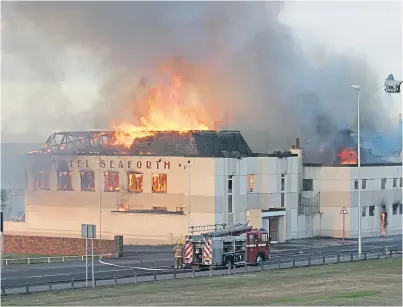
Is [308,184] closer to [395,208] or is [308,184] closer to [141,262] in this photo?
[395,208]

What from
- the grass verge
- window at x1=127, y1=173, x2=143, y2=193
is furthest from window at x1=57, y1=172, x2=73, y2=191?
the grass verge

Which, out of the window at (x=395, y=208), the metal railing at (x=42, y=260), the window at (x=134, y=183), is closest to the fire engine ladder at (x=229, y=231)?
the metal railing at (x=42, y=260)

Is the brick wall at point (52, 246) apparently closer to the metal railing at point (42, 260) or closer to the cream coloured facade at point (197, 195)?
the metal railing at point (42, 260)

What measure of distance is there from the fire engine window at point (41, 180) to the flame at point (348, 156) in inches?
876

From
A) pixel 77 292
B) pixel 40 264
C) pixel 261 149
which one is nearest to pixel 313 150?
pixel 261 149

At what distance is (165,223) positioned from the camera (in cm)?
7538

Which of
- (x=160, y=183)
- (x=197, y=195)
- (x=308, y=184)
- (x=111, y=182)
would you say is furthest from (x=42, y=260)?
(x=308, y=184)

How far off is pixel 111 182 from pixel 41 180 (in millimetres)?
6366

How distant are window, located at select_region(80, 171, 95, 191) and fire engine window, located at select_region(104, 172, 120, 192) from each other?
3.51 feet

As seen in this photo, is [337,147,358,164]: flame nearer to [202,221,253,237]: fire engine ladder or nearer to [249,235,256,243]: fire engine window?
[202,221,253,237]: fire engine ladder

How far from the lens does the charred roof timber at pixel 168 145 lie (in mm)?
76625

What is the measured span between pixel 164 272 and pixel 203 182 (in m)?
20.9

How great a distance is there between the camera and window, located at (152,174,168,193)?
76.8 m

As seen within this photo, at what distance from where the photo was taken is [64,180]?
8081cm
